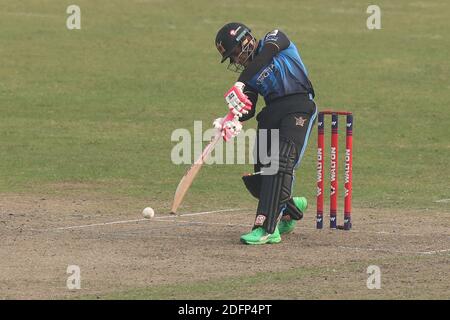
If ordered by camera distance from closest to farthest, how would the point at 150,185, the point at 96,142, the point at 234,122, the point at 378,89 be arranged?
1. the point at 234,122
2. the point at 150,185
3. the point at 96,142
4. the point at 378,89

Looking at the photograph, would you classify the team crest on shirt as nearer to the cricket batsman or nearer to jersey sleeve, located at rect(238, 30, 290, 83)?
the cricket batsman

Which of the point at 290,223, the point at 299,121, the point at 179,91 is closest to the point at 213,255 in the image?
the point at 290,223

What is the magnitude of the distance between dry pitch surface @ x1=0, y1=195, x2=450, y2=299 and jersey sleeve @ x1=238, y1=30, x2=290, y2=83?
1.51 m

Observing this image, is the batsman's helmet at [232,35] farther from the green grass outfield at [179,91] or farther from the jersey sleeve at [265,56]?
the green grass outfield at [179,91]

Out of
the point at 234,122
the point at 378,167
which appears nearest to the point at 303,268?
the point at 234,122

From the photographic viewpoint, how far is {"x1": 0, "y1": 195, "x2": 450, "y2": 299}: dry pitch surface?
9383 mm

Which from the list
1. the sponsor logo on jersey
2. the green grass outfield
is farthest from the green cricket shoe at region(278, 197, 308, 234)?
the green grass outfield

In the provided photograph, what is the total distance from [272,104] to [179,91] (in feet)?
42.9

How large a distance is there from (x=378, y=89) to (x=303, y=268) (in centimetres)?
1527

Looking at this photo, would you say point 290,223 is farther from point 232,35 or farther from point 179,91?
point 179,91

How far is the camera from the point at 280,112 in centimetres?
1133

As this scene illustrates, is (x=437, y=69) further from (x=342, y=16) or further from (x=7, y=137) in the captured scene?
(x=7, y=137)

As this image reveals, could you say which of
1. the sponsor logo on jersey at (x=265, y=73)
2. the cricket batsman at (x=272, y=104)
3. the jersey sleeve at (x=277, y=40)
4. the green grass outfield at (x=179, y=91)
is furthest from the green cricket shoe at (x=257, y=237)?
the green grass outfield at (x=179, y=91)

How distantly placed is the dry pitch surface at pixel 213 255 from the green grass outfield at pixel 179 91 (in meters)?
1.59
